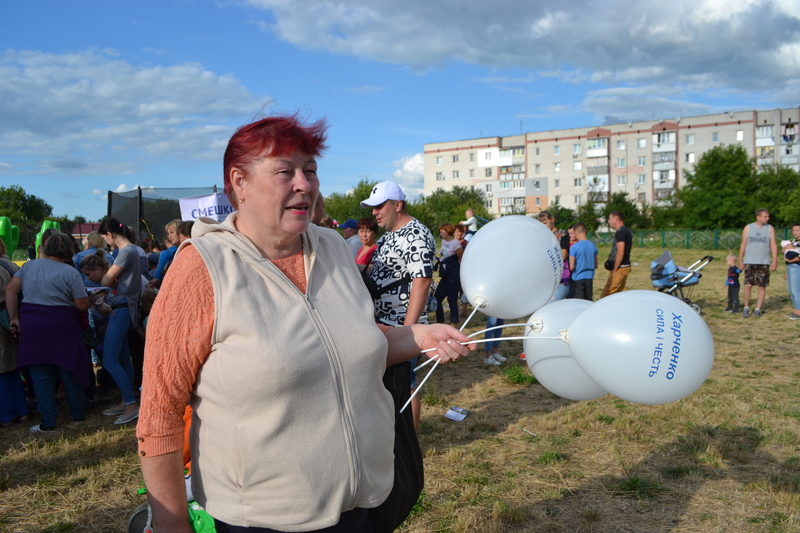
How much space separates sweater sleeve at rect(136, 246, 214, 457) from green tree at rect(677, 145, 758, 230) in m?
46.7

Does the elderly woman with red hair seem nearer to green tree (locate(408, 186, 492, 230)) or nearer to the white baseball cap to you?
the white baseball cap

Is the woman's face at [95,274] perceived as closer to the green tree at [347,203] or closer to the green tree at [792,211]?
the green tree at [792,211]


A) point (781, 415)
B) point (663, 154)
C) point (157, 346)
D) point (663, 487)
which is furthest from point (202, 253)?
point (663, 154)

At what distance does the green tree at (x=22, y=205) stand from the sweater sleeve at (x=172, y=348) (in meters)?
56.6

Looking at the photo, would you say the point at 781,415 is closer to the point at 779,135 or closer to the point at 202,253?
the point at 202,253

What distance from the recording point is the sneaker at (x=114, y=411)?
513 centimetres

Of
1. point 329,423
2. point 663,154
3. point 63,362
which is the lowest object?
point 63,362

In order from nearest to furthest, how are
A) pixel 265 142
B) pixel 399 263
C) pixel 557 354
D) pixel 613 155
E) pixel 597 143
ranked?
pixel 265 142 < pixel 557 354 < pixel 399 263 < pixel 597 143 < pixel 613 155

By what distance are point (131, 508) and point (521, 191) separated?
7574 centimetres

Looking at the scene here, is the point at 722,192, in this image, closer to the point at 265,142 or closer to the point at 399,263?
the point at 399,263

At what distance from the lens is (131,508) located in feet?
11.1

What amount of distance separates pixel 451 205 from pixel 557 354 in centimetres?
6613

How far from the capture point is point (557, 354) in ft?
8.05

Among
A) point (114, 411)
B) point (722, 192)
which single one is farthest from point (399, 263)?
point (722, 192)
